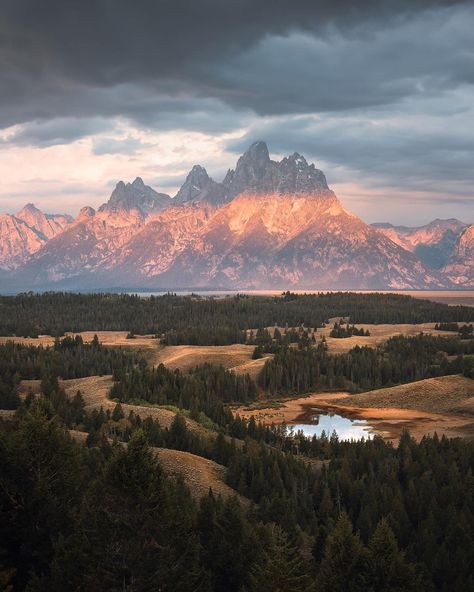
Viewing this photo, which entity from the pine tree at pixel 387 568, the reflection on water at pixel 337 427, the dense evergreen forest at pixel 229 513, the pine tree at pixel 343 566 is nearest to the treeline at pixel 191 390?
the reflection on water at pixel 337 427

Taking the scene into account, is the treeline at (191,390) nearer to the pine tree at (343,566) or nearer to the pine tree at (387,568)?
the pine tree at (343,566)

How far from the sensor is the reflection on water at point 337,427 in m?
136

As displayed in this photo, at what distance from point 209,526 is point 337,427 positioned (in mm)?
89335

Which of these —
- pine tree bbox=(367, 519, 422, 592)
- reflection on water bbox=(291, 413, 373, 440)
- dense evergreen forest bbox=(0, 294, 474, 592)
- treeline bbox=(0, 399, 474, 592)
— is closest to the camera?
treeline bbox=(0, 399, 474, 592)

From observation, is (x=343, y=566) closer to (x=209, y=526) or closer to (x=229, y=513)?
(x=229, y=513)

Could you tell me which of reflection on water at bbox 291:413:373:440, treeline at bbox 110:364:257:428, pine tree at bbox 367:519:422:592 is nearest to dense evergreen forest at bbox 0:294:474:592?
pine tree at bbox 367:519:422:592

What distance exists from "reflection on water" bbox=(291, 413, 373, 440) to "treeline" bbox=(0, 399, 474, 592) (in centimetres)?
4603

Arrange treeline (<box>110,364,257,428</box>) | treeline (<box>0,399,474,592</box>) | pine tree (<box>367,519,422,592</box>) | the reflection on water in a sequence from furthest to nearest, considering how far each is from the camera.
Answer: treeline (<box>110,364,257,428</box>), the reflection on water, pine tree (<box>367,519,422,592</box>), treeline (<box>0,399,474,592</box>)

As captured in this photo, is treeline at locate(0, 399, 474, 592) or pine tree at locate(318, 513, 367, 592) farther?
pine tree at locate(318, 513, 367, 592)

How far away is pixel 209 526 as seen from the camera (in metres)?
58.5

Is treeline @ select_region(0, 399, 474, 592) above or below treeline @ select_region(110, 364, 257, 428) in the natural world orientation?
above

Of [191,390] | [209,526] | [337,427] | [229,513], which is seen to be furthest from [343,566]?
[191,390]

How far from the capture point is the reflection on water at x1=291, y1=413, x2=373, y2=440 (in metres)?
136

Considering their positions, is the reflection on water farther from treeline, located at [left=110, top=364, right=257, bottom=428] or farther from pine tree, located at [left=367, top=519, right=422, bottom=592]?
pine tree, located at [left=367, top=519, right=422, bottom=592]
